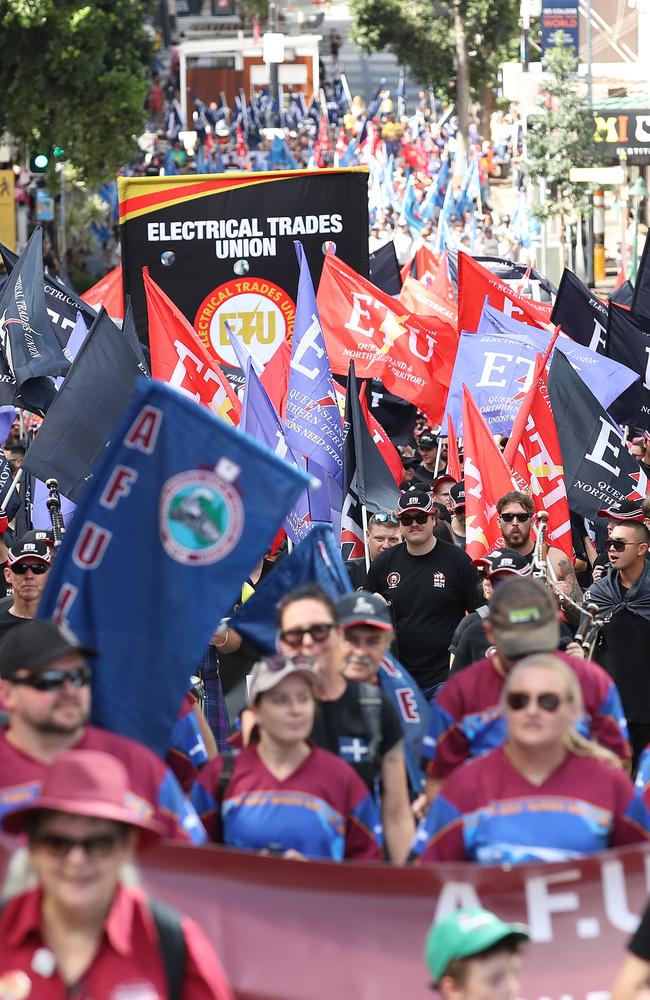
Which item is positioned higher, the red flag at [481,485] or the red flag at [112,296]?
the red flag at [481,485]

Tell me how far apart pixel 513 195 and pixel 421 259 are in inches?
1335

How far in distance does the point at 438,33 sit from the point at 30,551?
51.7 metres

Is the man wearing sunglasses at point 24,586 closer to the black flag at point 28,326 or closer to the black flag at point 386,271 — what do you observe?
the black flag at point 28,326

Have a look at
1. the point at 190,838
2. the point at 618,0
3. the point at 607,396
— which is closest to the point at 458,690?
the point at 190,838

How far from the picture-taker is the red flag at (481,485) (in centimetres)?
1053

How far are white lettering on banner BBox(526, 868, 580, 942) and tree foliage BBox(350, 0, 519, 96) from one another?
54226 millimetres

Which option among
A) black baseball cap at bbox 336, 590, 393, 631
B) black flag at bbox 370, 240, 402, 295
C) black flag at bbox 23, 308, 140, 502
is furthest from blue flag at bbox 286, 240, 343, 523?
black flag at bbox 370, 240, 402, 295

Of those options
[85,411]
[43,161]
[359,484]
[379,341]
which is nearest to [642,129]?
[43,161]

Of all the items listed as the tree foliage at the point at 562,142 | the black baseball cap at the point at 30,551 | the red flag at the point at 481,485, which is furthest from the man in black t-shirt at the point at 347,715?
the tree foliage at the point at 562,142

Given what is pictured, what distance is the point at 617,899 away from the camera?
4.60 m

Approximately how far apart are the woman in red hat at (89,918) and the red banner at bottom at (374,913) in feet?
3.13

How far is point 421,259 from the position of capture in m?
21.8

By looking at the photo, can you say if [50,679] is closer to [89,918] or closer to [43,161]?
[89,918]

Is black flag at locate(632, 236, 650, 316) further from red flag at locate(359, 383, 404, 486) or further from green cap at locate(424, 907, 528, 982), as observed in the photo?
green cap at locate(424, 907, 528, 982)
